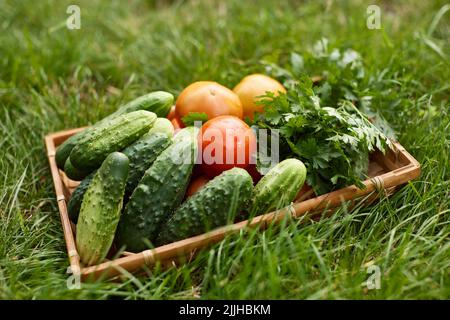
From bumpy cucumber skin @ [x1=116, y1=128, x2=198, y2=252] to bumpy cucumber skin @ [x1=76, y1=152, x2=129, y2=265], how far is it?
6 cm

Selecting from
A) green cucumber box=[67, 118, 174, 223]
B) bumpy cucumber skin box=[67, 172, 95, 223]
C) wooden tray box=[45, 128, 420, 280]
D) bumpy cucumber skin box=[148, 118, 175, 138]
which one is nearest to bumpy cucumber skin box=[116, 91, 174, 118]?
bumpy cucumber skin box=[148, 118, 175, 138]

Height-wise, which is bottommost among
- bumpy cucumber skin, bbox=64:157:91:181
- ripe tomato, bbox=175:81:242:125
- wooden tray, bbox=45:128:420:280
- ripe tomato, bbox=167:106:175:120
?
wooden tray, bbox=45:128:420:280

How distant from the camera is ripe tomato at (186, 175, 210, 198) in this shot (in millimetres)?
2514

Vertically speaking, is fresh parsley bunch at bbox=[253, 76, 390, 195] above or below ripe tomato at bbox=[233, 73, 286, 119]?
below

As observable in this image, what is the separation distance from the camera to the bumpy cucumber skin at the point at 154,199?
2.26 m

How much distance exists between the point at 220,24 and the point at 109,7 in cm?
107

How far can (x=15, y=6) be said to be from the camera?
14.6 ft

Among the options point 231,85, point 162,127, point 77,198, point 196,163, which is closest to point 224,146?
point 196,163

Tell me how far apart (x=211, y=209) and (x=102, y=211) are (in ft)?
1.44

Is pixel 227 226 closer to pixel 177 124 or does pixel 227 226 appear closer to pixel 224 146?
pixel 224 146

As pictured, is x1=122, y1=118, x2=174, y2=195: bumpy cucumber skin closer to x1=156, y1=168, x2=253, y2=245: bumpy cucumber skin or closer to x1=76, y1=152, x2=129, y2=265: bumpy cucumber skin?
x1=76, y1=152, x2=129, y2=265: bumpy cucumber skin

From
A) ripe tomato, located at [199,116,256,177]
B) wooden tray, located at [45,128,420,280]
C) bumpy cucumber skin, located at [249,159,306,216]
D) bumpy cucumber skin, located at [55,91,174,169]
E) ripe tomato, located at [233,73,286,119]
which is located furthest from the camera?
ripe tomato, located at [233,73,286,119]
